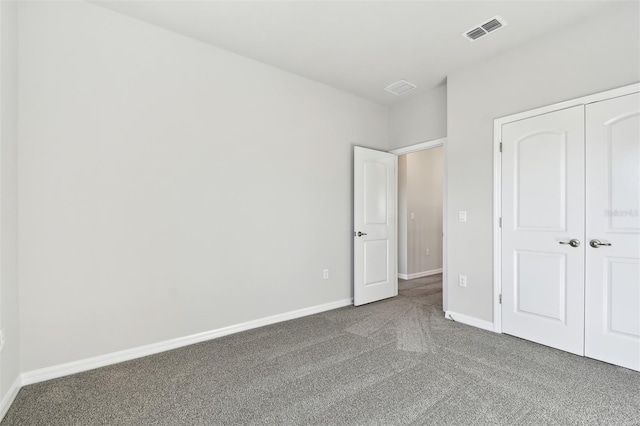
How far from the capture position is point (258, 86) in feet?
10.8

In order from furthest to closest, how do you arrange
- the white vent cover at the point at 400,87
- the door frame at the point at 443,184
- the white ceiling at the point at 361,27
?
the white vent cover at the point at 400,87 < the door frame at the point at 443,184 < the white ceiling at the point at 361,27

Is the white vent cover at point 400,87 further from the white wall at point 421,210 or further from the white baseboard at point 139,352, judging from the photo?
the white baseboard at point 139,352

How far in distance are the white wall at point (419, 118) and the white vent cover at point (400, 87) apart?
0.81 feet

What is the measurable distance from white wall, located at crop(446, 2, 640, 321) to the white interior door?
0.97 m

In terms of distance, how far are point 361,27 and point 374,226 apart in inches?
92.4

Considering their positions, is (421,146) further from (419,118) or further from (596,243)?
(596,243)

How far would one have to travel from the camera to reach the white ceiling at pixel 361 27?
2.41 m

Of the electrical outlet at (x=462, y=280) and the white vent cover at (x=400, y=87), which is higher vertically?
the white vent cover at (x=400, y=87)

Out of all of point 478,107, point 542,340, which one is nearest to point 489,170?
point 478,107

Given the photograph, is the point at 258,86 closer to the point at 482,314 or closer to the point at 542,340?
the point at 482,314

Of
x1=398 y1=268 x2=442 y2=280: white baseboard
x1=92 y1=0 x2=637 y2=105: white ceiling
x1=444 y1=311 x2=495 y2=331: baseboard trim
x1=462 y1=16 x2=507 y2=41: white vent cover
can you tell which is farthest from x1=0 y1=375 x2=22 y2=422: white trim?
x1=398 y1=268 x2=442 y2=280: white baseboard

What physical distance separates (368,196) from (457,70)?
1.74 meters

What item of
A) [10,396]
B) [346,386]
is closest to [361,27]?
[346,386]

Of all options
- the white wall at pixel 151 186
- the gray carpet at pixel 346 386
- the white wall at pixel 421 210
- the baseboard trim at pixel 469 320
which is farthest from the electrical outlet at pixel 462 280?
the white wall at pixel 421 210
